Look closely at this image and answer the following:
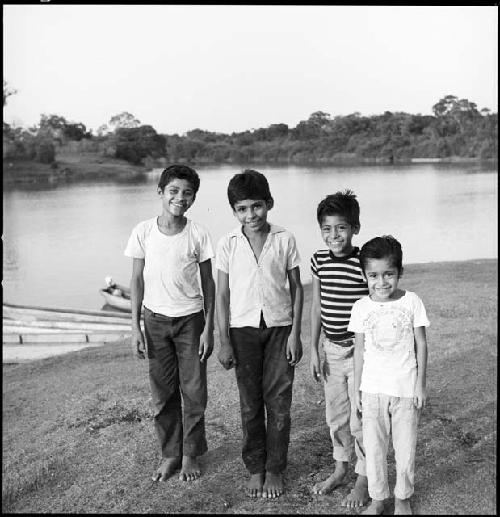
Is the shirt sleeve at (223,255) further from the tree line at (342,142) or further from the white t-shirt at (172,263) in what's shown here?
the tree line at (342,142)

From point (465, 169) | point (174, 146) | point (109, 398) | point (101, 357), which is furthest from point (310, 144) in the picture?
point (109, 398)

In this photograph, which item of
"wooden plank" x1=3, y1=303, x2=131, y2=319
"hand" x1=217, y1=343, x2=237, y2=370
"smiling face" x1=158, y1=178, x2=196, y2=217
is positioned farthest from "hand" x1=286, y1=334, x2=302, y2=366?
"wooden plank" x1=3, y1=303, x2=131, y2=319

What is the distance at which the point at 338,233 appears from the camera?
299 centimetres

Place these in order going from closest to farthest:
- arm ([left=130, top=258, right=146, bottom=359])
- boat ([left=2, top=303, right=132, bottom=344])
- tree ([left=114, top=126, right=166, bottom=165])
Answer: arm ([left=130, top=258, right=146, bottom=359]) < boat ([left=2, top=303, right=132, bottom=344]) < tree ([left=114, top=126, right=166, bottom=165])

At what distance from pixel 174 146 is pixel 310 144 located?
989 cm

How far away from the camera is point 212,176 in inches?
872

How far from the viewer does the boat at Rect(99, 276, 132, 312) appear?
12397 mm

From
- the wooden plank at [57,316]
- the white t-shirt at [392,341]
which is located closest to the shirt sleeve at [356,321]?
the white t-shirt at [392,341]

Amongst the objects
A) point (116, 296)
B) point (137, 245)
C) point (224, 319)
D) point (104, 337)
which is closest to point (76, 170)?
point (116, 296)

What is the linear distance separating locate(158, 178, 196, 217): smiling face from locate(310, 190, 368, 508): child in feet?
2.19

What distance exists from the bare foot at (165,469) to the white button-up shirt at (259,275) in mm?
860

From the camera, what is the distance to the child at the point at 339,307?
2973 millimetres

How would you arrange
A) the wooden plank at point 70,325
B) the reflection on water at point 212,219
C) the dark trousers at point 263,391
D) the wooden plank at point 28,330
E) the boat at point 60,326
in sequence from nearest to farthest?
the dark trousers at point 263,391
the boat at point 60,326
the wooden plank at point 28,330
the wooden plank at point 70,325
the reflection on water at point 212,219

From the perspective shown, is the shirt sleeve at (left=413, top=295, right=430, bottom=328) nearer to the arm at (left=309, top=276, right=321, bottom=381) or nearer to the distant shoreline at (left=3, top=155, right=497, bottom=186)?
the arm at (left=309, top=276, right=321, bottom=381)
